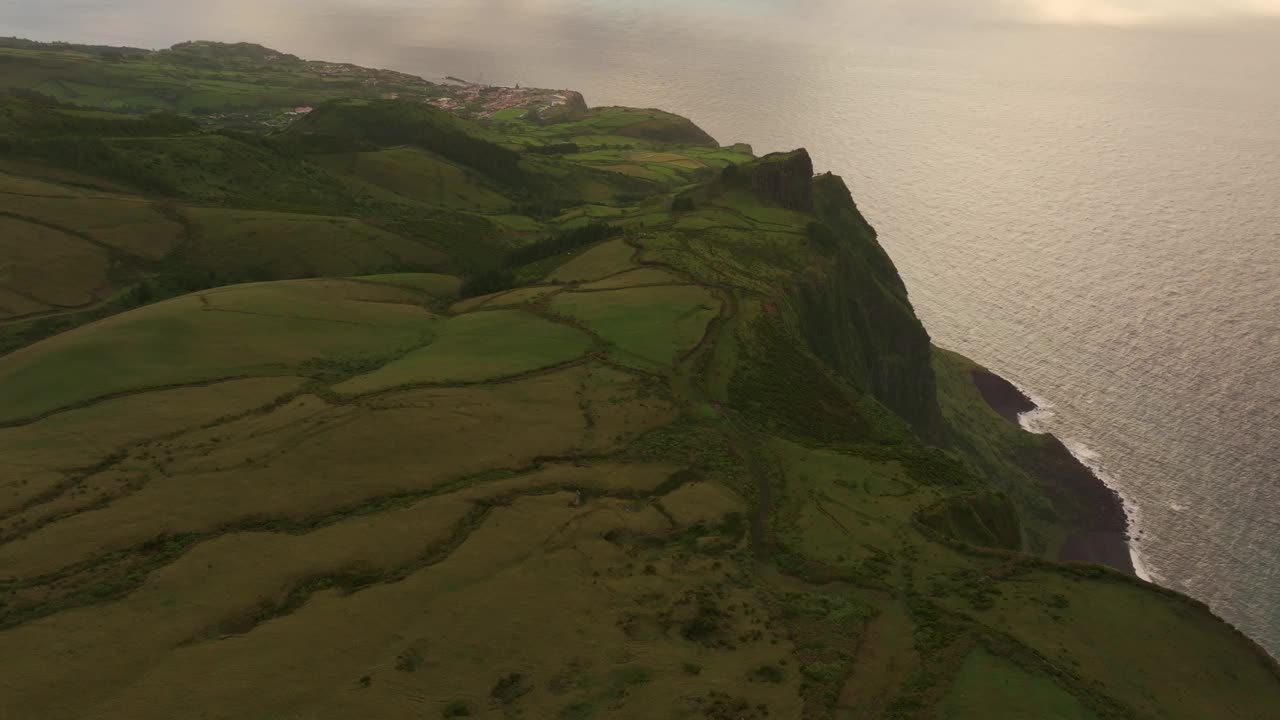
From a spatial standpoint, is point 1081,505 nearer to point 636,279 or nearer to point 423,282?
point 636,279

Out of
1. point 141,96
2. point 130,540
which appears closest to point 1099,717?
point 130,540

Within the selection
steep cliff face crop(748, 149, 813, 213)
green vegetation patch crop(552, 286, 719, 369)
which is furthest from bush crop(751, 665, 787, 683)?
steep cliff face crop(748, 149, 813, 213)

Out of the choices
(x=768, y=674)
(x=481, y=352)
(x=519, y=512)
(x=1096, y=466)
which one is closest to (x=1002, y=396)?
(x=1096, y=466)

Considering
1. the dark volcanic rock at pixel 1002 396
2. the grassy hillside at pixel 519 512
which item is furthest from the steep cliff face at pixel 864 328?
the dark volcanic rock at pixel 1002 396

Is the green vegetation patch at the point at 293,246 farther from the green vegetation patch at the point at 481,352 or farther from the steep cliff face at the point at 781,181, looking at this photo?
the steep cliff face at the point at 781,181

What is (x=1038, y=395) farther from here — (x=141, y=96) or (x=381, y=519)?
(x=141, y=96)

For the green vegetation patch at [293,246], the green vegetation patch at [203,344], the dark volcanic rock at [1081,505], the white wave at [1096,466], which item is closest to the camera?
the green vegetation patch at [203,344]

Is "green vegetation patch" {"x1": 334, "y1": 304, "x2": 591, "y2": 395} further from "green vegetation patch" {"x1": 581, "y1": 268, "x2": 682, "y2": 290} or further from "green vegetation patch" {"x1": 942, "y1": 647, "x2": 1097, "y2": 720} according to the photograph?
"green vegetation patch" {"x1": 942, "y1": 647, "x2": 1097, "y2": 720}
